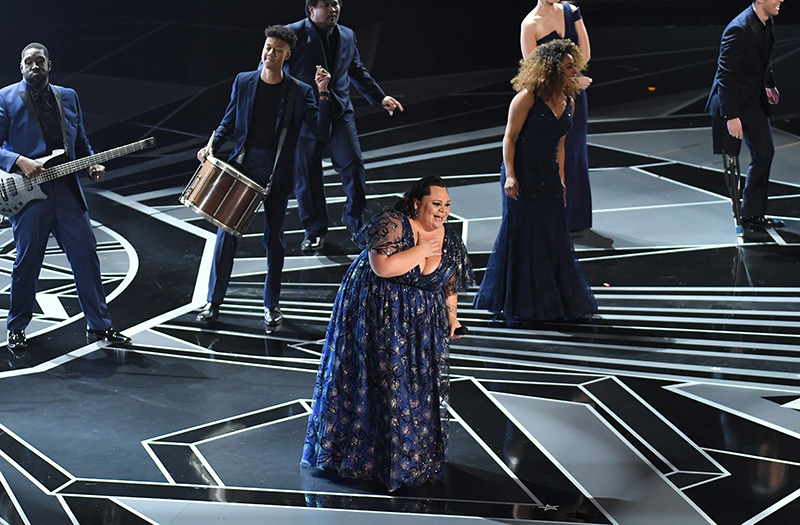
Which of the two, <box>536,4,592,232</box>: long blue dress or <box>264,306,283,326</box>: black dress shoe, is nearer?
<box>264,306,283,326</box>: black dress shoe

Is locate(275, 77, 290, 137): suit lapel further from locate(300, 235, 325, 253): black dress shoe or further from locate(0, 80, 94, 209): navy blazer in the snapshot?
locate(300, 235, 325, 253): black dress shoe

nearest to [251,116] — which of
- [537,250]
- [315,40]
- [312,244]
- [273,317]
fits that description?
[273,317]

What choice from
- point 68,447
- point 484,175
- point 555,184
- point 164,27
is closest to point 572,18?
point 555,184

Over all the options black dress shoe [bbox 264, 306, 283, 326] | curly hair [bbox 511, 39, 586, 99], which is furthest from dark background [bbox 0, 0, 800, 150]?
curly hair [bbox 511, 39, 586, 99]

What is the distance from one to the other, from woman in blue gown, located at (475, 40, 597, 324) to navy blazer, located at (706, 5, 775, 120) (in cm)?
182

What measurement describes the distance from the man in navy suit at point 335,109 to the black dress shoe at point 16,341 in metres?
2.16

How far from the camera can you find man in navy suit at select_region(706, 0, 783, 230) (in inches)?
272

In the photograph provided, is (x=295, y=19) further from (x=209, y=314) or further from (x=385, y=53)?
(x=209, y=314)

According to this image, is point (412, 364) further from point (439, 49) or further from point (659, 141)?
point (439, 49)

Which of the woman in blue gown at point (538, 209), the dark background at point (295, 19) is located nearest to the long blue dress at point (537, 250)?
the woman in blue gown at point (538, 209)

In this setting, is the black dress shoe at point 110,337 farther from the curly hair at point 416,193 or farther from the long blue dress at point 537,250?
the curly hair at point 416,193

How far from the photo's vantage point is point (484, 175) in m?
8.98

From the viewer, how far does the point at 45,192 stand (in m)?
5.40

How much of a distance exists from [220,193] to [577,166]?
2674mm
